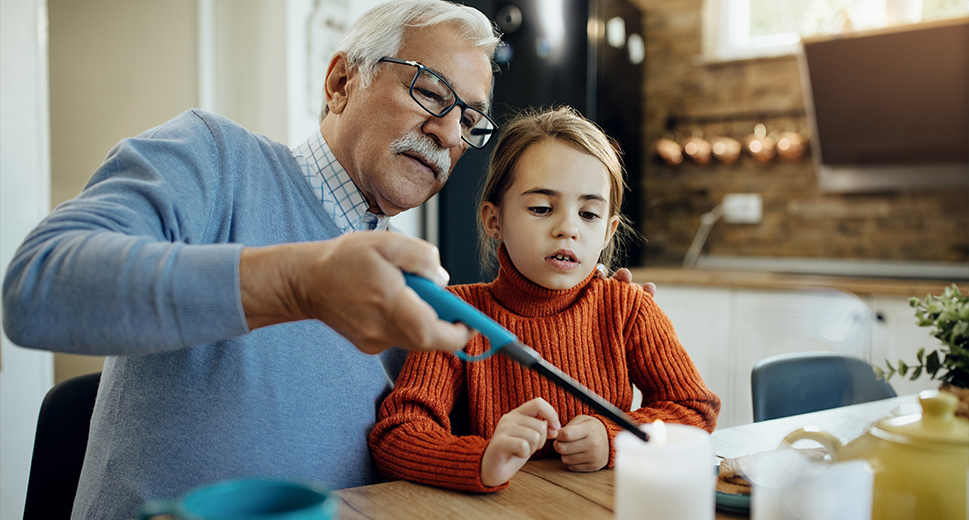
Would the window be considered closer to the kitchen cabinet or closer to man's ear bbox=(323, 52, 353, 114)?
the kitchen cabinet

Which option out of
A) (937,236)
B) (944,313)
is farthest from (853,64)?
(944,313)

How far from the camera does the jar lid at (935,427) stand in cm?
52

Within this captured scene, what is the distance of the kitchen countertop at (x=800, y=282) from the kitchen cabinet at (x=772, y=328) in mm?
23

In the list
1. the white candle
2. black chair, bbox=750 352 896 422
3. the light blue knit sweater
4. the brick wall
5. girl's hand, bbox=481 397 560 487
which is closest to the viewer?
the white candle

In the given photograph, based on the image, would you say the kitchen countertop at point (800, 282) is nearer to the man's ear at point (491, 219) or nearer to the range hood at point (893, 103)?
the range hood at point (893, 103)

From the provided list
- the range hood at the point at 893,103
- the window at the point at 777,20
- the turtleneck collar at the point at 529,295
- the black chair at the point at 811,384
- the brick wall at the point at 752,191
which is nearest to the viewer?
the turtleneck collar at the point at 529,295

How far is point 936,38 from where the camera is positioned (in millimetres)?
2596

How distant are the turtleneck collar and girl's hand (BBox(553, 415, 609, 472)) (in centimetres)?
24

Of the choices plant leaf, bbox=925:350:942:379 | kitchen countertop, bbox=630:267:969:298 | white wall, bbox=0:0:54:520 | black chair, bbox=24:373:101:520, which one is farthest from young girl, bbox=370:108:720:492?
kitchen countertop, bbox=630:267:969:298

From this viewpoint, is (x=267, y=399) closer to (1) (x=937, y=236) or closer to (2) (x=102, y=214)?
(2) (x=102, y=214)

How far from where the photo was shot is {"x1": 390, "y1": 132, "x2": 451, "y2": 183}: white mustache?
1.07m

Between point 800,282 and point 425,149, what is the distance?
1.97m

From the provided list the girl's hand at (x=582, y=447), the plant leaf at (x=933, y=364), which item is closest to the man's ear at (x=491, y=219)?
the girl's hand at (x=582, y=447)

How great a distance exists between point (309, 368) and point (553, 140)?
0.50 m
